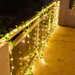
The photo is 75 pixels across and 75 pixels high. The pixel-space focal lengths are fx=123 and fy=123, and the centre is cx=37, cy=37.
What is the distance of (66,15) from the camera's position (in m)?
6.18

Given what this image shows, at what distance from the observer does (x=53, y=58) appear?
132 inches

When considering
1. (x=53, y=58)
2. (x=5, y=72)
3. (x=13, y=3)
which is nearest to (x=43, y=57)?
(x=53, y=58)

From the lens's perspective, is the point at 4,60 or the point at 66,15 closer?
the point at 4,60

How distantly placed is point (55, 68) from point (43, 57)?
0.52m

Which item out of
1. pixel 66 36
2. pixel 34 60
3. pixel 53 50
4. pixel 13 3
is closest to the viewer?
pixel 34 60

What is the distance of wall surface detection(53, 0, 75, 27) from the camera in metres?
6.03

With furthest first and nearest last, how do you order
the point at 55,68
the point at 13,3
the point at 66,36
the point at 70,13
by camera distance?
the point at 13,3, the point at 70,13, the point at 66,36, the point at 55,68

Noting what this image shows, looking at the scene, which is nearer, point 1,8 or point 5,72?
point 5,72

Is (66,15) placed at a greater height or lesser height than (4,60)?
lesser

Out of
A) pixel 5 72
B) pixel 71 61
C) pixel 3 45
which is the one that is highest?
pixel 3 45

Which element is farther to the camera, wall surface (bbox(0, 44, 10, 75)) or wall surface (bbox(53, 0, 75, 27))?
wall surface (bbox(53, 0, 75, 27))

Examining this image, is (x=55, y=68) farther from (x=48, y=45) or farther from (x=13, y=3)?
(x=13, y=3)

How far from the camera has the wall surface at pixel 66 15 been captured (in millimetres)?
6025

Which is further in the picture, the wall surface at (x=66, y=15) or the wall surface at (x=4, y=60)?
the wall surface at (x=66, y=15)
